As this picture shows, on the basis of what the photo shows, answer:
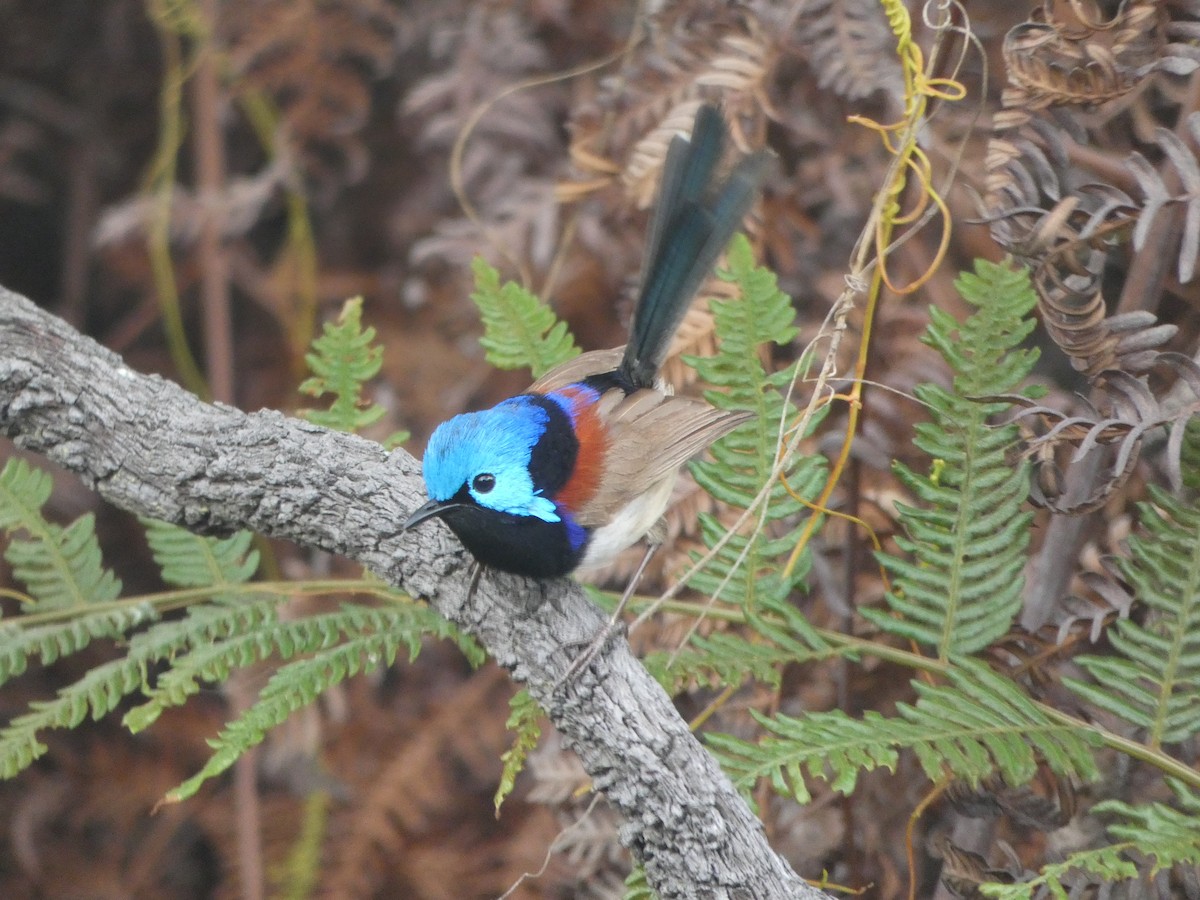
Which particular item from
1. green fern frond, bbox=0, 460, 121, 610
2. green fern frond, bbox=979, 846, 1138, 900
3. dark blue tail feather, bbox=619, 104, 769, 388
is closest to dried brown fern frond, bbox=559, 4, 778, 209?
dark blue tail feather, bbox=619, 104, 769, 388

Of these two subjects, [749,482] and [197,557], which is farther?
[197,557]

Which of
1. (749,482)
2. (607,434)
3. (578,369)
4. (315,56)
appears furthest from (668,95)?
(315,56)

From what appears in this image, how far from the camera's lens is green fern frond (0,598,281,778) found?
2.32 meters

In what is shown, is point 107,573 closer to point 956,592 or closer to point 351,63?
point 956,592

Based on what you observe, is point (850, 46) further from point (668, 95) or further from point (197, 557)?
point (197, 557)

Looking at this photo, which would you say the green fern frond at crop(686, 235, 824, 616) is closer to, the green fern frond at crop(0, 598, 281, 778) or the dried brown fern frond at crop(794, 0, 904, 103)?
the dried brown fern frond at crop(794, 0, 904, 103)

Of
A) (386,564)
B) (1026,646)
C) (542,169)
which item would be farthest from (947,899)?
(542,169)

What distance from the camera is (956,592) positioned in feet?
7.50

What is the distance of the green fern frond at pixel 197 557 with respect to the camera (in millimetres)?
2680

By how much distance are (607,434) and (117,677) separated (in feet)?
3.86

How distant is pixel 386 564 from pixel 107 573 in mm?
867

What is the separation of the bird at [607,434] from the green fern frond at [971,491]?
41cm

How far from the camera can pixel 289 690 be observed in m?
2.35

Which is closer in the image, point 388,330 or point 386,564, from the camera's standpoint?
point 386,564
